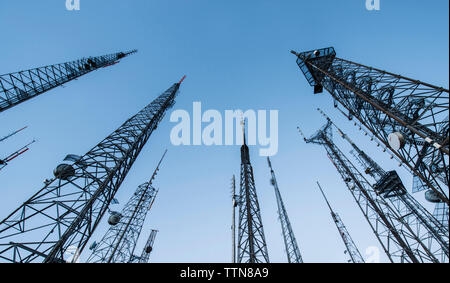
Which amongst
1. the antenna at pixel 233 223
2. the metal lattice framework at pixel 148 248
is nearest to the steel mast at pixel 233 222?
the antenna at pixel 233 223

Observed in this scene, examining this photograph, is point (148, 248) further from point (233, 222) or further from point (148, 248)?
point (233, 222)

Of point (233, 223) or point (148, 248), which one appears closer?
point (233, 223)

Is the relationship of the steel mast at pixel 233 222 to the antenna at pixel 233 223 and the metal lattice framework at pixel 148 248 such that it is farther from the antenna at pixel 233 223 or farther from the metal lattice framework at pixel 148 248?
the metal lattice framework at pixel 148 248

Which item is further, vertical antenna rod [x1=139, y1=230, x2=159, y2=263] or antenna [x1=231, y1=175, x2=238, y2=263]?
vertical antenna rod [x1=139, y1=230, x2=159, y2=263]

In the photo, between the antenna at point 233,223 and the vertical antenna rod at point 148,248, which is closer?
the antenna at point 233,223

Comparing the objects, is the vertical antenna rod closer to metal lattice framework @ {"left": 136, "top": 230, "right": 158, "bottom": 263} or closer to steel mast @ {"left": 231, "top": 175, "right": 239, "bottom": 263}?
metal lattice framework @ {"left": 136, "top": 230, "right": 158, "bottom": 263}

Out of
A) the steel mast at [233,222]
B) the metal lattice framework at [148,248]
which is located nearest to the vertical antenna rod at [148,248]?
the metal lattice framework at [148,248]

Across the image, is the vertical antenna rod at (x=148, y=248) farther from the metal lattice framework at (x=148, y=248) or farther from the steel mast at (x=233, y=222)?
the steel mast at (x=233, y=222)

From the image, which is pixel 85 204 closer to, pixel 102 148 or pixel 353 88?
Result: pixel 102 148

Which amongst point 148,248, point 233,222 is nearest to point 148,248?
point 148,248

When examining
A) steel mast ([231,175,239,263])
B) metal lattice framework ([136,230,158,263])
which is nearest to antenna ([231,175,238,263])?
steel mast ([231,175,239,263])

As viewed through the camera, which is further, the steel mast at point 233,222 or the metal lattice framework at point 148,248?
the metal lattice framework at point 148,248
